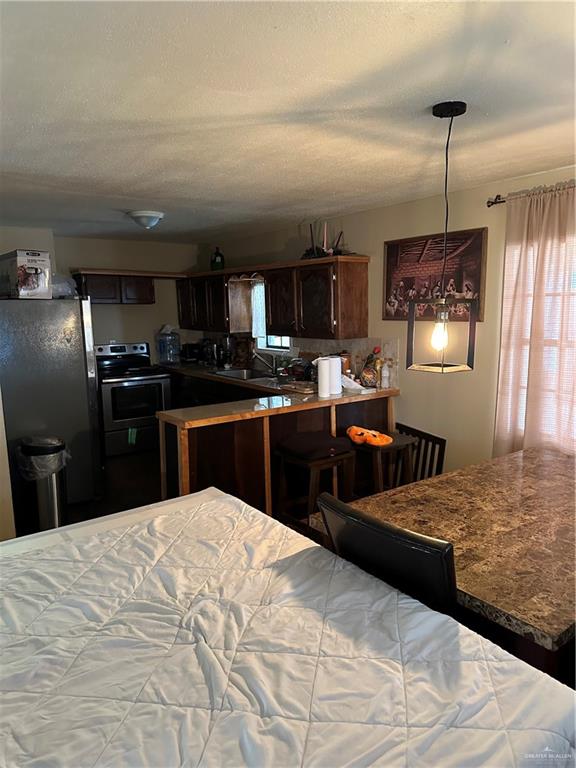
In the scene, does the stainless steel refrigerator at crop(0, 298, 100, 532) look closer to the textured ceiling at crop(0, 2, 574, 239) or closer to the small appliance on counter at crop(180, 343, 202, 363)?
the textured ceiling at crop(0, 2, 574, 239)

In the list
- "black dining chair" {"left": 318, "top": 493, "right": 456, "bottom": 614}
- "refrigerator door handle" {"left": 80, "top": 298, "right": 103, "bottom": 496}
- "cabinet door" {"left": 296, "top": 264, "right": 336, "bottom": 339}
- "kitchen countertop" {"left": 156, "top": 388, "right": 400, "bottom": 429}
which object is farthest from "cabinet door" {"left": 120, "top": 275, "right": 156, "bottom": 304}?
"black dining chair" {"left": 318, "top": 493, "right": 456, "bottom": 614}

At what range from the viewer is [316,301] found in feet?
14.0

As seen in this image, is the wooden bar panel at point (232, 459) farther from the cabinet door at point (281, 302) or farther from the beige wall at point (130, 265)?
the beige wall at point (130, 265)

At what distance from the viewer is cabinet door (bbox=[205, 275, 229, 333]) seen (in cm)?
541

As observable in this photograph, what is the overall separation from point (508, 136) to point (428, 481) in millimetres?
1558

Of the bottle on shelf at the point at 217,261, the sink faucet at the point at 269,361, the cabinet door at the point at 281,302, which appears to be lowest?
the sink faucet at the point at 269,361

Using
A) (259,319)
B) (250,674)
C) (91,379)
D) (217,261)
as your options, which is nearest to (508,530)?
(250,674)

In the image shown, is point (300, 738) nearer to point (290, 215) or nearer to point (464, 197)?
point (464, 197)

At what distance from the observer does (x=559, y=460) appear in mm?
2627

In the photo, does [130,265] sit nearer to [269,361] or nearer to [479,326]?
[269,361]

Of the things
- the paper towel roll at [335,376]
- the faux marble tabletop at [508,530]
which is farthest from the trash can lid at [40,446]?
the faux marble tabletop at [508,530]

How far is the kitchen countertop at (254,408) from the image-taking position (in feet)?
10.1

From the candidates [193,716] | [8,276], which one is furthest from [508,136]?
[8,276]

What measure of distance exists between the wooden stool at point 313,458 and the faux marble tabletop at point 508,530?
0.97 m
